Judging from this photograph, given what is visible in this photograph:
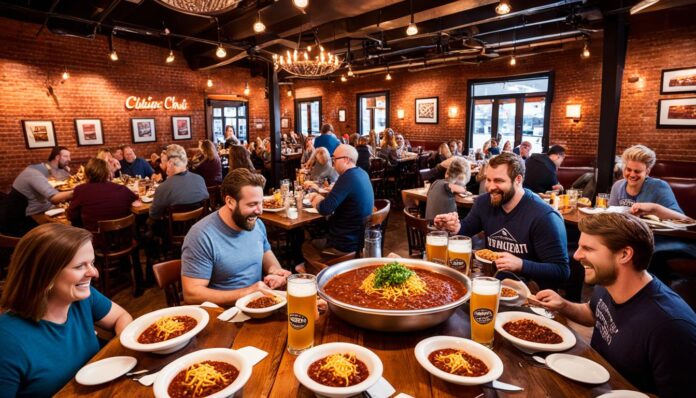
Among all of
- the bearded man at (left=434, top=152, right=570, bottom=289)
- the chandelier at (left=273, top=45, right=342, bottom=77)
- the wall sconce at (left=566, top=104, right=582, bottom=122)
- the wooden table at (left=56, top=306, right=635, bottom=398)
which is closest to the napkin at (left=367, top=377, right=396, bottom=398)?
the wooden table at (left=56, top=306, right=635, bottom=398)

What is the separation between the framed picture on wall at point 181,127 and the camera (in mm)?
10773

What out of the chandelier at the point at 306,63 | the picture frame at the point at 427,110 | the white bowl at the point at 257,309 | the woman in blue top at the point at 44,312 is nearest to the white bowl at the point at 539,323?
the white bowl at the point at 257,309

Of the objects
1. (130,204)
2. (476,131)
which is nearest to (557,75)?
(476,131)

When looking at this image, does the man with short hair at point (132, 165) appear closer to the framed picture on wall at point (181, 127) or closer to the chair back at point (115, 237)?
the chair back at point (115, 237)

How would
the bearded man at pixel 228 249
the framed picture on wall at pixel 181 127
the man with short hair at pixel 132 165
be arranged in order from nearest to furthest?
the bearded man at pixel 228 249
the man with short hair at pixel 132 165
the framed picture on wall at pixel 181 127

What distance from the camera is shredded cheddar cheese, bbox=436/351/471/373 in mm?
1169

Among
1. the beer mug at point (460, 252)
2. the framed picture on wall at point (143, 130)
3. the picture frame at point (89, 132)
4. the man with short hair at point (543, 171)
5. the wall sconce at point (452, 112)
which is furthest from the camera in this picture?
the wall sconce at point (452, 112)

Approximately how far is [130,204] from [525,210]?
3.87m

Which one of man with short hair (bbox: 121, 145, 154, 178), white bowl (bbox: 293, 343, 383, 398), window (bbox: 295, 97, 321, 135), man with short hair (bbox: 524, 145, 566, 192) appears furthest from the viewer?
window (bbox: 295, 97, 321, 135)

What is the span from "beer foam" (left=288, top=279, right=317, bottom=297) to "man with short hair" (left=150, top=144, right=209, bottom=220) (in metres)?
3.26

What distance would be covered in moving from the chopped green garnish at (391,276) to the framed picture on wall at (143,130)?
10147mm

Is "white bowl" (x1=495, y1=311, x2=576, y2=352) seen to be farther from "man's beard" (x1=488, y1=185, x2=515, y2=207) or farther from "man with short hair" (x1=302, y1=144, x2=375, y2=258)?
"man with short hair" (x1=302, y1=144, x2=375, y2=258)

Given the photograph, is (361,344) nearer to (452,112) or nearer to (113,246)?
(113,246)

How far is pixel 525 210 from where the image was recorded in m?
2.42
